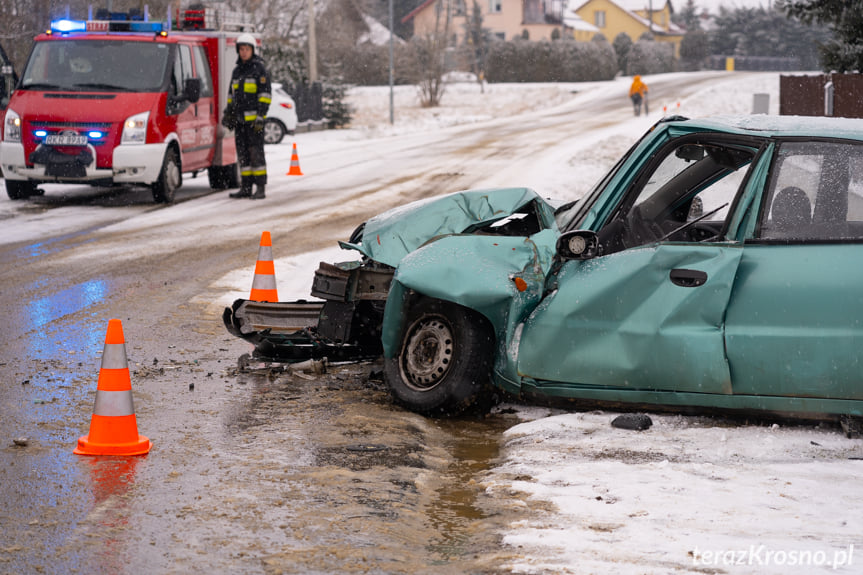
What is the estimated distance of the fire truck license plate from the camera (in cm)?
1495

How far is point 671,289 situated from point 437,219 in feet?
5.17

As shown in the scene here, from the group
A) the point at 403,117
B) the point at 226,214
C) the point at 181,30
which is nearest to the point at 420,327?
the point at 226,214

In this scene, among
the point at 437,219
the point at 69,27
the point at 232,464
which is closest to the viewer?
the point at 232,464

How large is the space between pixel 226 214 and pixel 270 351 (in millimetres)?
8394

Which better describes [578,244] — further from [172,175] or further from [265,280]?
[172,175]

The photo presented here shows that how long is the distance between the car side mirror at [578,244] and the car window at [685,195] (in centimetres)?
35

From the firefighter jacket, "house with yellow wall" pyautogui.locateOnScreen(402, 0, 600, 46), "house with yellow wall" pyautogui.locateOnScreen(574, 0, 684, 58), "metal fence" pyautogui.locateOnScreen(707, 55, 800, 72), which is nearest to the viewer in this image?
the firefighter jacket

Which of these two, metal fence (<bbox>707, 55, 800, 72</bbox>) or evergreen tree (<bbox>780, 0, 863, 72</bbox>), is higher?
metal fence (<bbox>707, 55, 800, 72</bbox>)

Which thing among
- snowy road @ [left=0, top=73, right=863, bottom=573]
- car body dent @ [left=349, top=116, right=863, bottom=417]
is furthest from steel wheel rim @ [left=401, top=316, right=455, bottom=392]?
snowy road @ [left=0, top=73, right=863, bottom=573]

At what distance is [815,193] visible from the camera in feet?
17.5

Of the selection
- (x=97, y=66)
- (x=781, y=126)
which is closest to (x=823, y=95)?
(x=97, y=66)

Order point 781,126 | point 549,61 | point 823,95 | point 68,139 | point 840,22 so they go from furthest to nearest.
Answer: point 549,61 → point 823,95 → point 840,22 → point 68,139 → point 781,126

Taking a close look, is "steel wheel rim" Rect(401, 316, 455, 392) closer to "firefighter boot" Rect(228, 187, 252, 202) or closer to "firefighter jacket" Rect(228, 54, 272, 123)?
"firefighter jacket" Rect(228, 54, 272, 123)

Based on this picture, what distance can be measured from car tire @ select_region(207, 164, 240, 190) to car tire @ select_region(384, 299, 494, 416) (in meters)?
12.7
